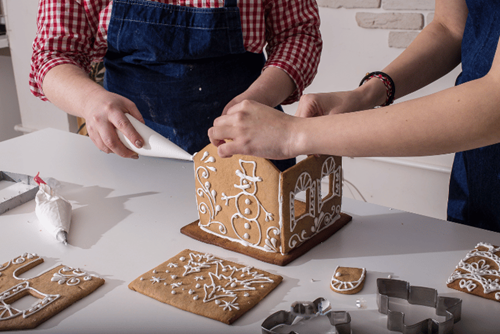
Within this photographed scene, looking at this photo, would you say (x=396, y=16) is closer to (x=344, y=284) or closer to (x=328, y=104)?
(x=328, y=104)

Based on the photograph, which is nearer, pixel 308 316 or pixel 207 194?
pixel 308 316

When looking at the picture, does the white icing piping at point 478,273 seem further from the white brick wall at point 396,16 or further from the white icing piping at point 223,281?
the white brick wall at point 396,16

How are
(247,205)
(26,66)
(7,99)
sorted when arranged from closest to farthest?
(247,205)
(26,66)
(7,99)

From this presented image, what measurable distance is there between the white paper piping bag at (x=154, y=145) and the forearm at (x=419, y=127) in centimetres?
29

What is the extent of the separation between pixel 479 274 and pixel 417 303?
0.45ft

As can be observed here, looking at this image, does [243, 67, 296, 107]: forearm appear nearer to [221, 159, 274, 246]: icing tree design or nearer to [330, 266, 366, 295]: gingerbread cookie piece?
[221, 159, 274, 246]: icing tree design

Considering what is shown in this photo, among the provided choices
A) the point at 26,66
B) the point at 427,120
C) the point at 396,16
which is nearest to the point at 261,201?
the point at 427,120

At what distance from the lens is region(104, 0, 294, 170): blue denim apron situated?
3.93 ft

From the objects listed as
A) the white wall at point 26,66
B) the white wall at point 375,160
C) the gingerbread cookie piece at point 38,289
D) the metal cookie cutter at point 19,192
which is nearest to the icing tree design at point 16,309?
the gingerbread cookie piece at point 38,289

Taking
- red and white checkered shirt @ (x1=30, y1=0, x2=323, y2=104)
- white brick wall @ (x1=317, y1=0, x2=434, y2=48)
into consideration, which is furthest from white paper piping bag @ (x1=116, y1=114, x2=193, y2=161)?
white brick wall @ (x1=317, y1=0, x2=434, y2=48)

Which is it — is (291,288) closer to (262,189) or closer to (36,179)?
(262,189)

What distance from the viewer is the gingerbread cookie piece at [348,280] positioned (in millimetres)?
812

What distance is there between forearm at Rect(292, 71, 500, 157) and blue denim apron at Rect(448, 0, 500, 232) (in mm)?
330

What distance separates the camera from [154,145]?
0.99 meters
